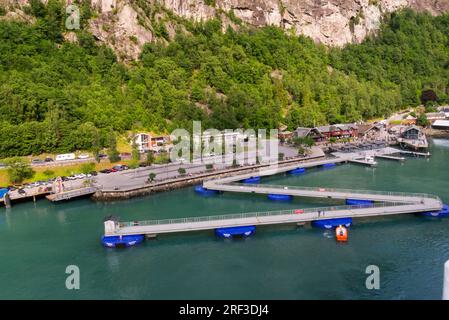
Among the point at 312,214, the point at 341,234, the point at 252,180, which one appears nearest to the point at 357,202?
the point at 312,214

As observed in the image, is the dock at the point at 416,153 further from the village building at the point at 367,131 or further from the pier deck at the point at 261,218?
the pier deck at the point at 261,218

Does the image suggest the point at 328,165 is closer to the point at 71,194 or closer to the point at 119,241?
the point at 71,194

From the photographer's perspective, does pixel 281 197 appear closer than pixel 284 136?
Yes

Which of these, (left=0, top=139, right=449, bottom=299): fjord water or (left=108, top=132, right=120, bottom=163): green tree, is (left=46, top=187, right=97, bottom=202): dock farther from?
(left=108, top=132, right=120, bottom=163): green tree

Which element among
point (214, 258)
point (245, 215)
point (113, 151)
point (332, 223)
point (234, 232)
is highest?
point (113, 151)

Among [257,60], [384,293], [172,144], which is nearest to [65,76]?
[172,144]

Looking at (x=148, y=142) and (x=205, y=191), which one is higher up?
(x=148, y=142)

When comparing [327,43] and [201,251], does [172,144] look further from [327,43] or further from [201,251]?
[327,43]
